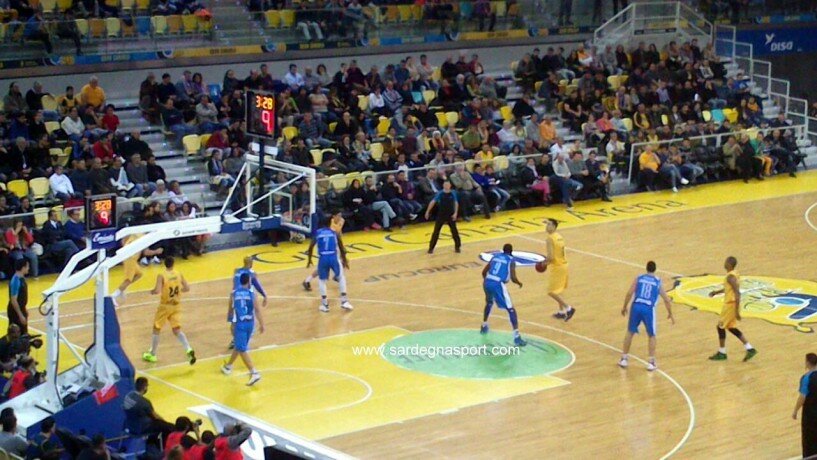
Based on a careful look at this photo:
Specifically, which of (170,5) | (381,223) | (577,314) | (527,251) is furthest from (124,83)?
(577,314)

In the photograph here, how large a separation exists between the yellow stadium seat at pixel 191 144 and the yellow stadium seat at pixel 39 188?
3.82m

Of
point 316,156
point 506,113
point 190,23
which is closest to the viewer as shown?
point 316,156

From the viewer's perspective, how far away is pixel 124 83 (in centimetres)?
3209

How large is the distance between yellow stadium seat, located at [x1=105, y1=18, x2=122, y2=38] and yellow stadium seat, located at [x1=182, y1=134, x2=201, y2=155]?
3393 mm

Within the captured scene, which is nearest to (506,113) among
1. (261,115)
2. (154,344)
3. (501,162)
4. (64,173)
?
(501,162)

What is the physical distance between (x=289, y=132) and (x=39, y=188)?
6.37 meters

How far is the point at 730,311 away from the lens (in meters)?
19.1

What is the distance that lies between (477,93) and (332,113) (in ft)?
16.3

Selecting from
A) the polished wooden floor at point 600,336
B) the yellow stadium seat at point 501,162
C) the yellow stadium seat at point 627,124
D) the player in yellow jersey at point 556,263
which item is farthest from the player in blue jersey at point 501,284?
the yellow stadium seat at point 627,124

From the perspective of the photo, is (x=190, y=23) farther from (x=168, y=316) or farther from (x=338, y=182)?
(x=168, y=316)

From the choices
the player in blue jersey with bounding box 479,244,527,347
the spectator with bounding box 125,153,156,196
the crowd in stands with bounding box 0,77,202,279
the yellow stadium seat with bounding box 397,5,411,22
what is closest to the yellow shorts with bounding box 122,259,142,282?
the crowd in stands with bounding box 0,77,202,279

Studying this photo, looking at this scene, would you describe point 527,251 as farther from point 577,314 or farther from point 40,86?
point 40,86

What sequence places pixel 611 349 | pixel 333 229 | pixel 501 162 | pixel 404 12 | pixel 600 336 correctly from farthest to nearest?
1. pixel 404 12
2. pixel 501 162
3. pixel 333 229
4. pixel 600 336
5. pixel 611 349

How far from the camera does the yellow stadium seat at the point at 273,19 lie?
33562mm
